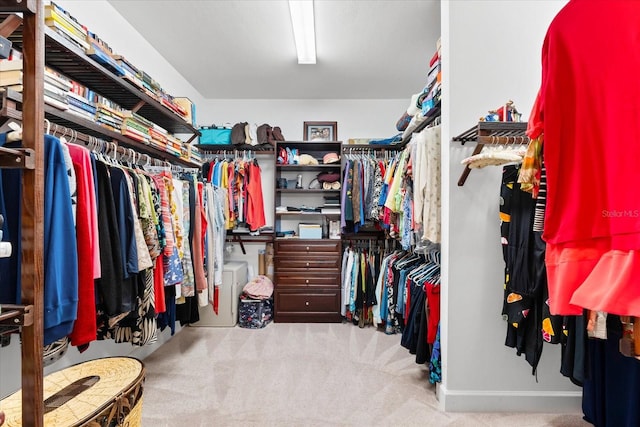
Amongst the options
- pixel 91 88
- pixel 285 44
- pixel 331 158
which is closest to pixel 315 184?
pixel 331 158

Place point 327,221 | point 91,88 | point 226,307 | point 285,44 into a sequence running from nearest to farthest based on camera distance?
1. point 91,88
2. point 285,44
3. point 226,307
4. point 327,221

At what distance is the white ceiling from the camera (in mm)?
2215

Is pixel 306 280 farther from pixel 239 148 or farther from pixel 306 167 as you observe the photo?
pixel 239 148

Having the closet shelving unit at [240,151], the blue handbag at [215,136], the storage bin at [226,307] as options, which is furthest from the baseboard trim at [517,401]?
the blue handbag at [215,136]

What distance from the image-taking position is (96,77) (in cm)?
171

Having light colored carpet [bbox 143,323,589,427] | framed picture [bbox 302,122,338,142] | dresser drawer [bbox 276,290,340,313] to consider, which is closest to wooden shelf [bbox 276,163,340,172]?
framed picture [bbox 302,122,338,142]

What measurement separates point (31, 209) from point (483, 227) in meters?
1.94

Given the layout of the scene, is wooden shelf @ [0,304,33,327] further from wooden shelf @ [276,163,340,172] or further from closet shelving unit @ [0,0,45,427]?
wooden shelf @ [276,163,340,172]

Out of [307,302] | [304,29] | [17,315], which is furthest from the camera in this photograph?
[307,302]

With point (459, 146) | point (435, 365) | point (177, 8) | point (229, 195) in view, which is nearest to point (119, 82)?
point (177, 8)

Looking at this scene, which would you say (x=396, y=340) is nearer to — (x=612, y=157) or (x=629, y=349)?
(x=629, y=349)

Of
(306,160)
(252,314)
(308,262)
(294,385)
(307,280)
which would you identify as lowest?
(294,385)

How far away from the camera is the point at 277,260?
10.9 ft

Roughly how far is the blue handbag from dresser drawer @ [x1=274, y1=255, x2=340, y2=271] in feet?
4.77
